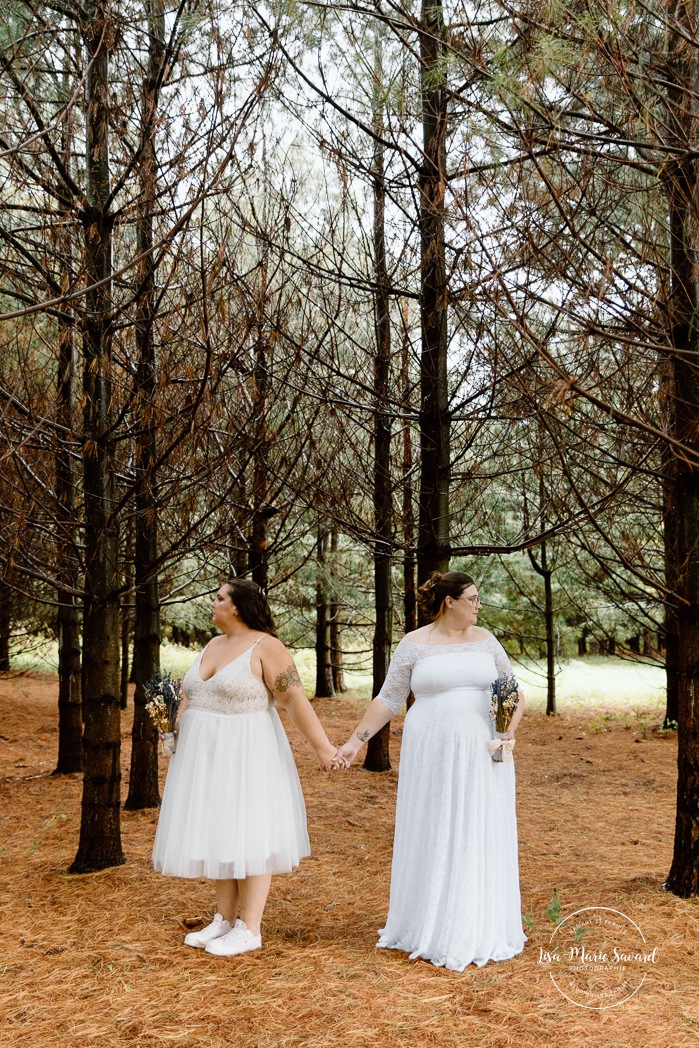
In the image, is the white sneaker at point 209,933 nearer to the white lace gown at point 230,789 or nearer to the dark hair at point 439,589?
the white lace gown at point 230,789

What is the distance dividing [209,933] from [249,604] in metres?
1.76

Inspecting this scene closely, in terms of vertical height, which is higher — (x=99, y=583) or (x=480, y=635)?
(x=99, y=583)

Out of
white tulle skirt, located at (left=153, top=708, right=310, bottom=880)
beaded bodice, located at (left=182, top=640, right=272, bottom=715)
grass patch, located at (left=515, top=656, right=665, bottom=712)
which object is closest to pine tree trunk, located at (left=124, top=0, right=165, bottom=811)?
beaded bodice, located at (left=182, top=640, right=272, bottom=715)

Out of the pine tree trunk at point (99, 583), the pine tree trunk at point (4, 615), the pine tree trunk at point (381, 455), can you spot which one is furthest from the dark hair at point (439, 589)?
the pine tree trunk at point (4, 615)

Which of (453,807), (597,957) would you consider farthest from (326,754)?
(597,957)

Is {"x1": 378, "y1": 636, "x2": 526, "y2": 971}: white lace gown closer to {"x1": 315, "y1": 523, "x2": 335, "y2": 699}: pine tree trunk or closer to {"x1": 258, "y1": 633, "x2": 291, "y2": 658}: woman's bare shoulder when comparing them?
{"x1": 258, "y1": 633, "x2": 291, "y2": 658}: woman's bare shoulder

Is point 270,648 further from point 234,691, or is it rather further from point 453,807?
point 453,807

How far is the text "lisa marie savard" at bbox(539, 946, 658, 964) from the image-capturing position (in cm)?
436

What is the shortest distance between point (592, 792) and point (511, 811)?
15.8ft

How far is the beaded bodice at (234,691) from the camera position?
470cm

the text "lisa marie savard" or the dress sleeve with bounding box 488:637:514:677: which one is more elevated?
the dress sleeve with bounding box 488:637:514:677

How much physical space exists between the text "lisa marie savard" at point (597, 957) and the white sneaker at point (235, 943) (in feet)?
4.88

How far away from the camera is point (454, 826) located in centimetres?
458

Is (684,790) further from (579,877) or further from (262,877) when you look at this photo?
(262,877)
